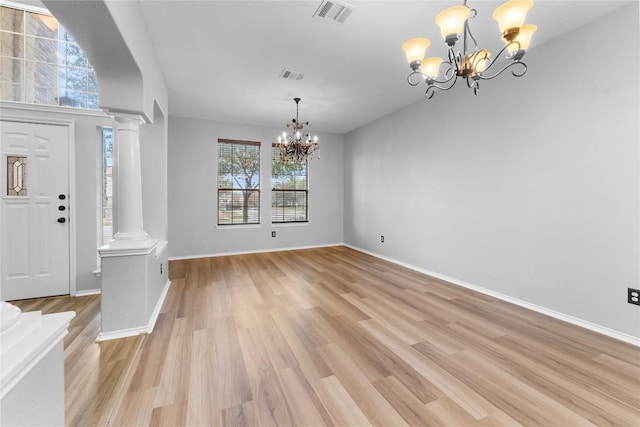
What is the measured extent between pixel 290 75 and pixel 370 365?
3.46 m

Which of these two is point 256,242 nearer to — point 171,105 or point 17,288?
point 171,105

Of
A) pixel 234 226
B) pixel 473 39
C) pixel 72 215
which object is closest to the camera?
pixel 473 39

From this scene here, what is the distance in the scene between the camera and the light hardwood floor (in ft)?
5.13

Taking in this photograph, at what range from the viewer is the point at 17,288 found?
3129 mm

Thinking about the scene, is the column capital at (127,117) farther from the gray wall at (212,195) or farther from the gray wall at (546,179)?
the gray wall at (546,179)

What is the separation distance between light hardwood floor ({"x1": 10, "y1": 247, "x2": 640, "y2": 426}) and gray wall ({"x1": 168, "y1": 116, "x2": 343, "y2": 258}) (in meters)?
2.45

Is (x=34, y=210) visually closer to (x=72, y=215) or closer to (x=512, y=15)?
(x=72, y=215)

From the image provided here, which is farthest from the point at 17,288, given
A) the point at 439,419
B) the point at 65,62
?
the point at 439,419

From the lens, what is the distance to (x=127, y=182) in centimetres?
246

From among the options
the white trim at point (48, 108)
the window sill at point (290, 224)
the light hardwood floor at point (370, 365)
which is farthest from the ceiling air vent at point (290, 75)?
the window sill at point (290, 224)

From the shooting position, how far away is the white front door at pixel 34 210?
3074mm

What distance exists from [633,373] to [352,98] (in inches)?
169

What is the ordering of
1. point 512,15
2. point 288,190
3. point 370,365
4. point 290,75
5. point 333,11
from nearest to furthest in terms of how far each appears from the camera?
point 512,15, point 370,365, point 333,11, point 290,75, point 288,190

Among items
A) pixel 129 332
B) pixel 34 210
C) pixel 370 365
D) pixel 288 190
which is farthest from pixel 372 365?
pixel 288 190
